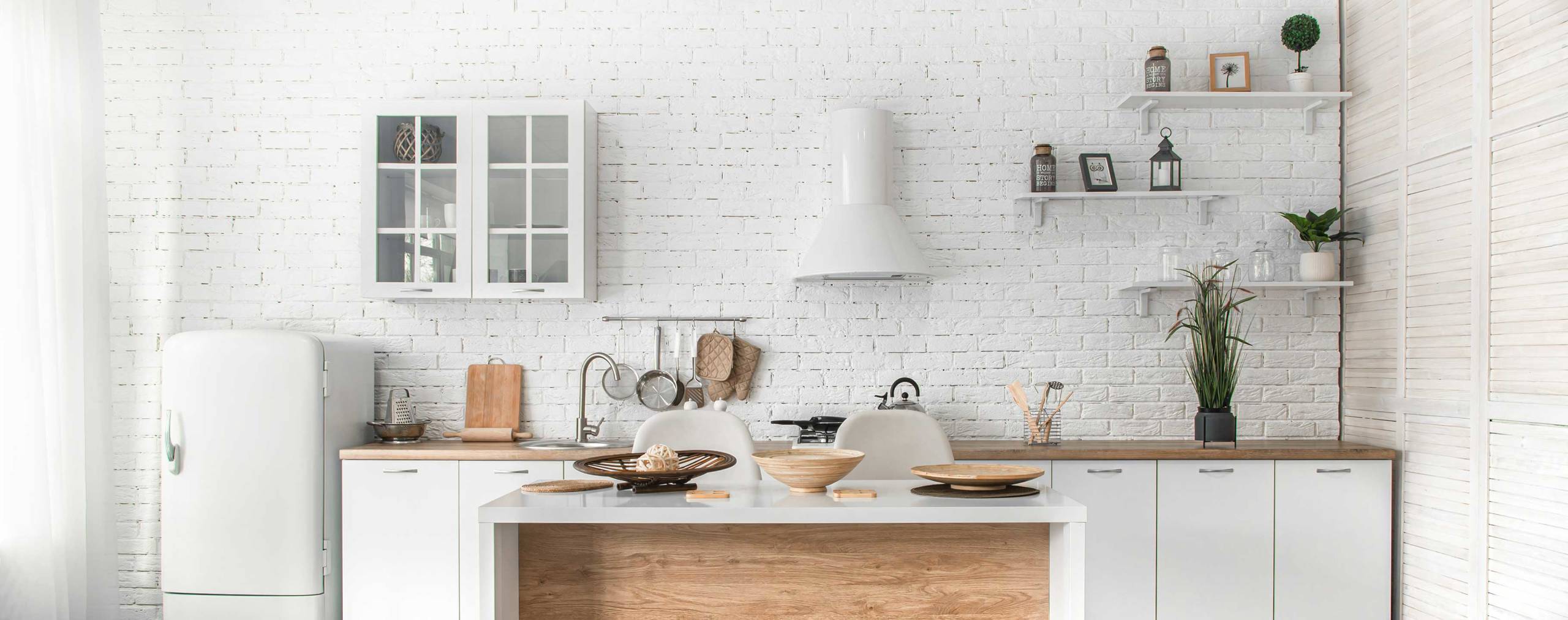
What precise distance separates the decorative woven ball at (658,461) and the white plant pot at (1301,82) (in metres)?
3.11

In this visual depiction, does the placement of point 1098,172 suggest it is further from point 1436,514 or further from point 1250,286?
point 1436,514

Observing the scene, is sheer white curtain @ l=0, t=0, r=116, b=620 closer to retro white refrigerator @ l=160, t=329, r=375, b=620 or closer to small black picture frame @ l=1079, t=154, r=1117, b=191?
retro white refrigerator @ l=160, t=329, r=375, b=620

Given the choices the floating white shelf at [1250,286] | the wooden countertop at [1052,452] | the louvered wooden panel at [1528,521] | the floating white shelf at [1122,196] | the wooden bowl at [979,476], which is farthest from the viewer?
the floating white shelf at [1122,196]

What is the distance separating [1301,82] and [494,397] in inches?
146

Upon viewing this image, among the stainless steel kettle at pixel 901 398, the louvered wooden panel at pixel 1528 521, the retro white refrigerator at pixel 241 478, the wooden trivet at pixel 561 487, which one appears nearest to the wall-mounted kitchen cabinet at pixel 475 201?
the retro white refrigerator at pixel 241 478

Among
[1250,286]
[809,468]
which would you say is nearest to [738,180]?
[809,468]

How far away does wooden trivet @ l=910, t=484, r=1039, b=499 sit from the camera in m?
2.06

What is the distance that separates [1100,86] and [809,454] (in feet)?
8.28

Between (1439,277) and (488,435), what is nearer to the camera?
(1439,277)

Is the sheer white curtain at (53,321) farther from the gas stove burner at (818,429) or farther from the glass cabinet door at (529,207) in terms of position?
the gas stove burner at (818,429)

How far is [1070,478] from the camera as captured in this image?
3.37m

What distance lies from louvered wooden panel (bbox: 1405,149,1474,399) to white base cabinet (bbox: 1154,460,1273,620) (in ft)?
2.29

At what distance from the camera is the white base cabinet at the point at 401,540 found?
3.43 m

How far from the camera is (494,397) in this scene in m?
3.88
